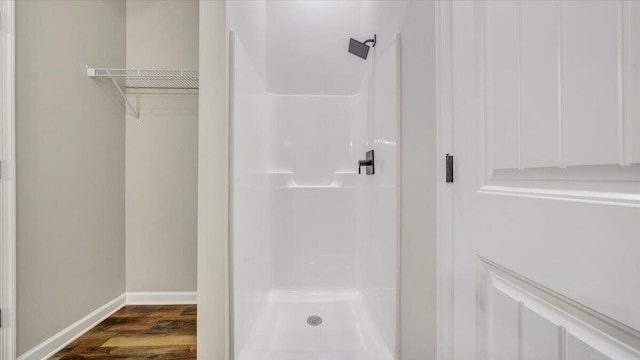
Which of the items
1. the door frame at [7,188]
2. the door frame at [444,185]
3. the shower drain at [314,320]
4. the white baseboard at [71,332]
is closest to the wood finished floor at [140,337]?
the white baseboard at [71,332]

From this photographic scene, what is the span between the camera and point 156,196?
6.90ft

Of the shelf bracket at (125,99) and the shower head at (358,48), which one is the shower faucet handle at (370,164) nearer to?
the shower head at (358,48)

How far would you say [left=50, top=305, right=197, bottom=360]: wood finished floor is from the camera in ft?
4.83

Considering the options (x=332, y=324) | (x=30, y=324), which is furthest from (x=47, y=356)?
(x=332, y=324)

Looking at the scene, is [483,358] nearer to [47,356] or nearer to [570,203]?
[570,203]

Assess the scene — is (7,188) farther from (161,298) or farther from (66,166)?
(161,298)

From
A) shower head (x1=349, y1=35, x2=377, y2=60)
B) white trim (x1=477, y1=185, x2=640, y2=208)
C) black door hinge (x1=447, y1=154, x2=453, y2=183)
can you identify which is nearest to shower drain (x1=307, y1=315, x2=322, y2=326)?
black door hinge (x1=447, y1=154, x2=453, y2=183)

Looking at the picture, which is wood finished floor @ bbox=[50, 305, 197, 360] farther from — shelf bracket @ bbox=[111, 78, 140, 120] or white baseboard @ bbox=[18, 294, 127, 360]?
shelf bracket @ bbox=[111, 78, 140, 120]

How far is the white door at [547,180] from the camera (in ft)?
1.21

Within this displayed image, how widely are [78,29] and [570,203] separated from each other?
2571 mm

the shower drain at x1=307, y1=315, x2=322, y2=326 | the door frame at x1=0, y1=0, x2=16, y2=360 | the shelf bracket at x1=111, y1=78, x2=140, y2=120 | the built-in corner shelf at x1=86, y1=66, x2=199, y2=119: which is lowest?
the shower drain at x1=307, y1=315, x2=322, y2=326

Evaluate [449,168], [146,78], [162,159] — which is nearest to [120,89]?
[146,78]

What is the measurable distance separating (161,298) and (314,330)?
Answer: 1.34 m

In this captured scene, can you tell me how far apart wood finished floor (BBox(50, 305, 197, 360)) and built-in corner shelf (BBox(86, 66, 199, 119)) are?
1.52m
